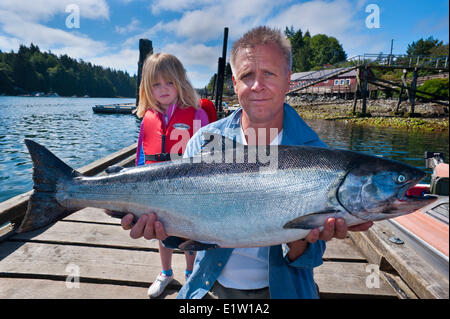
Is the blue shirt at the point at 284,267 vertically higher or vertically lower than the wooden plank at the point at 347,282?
Answer: higher

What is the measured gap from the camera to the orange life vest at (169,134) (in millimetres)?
3873

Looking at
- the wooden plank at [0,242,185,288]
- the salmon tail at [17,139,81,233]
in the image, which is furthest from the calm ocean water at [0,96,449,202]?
the salmon tail at [17,139,81,233]

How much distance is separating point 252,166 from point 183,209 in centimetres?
65

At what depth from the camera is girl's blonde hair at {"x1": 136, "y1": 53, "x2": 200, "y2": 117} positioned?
11.7ft

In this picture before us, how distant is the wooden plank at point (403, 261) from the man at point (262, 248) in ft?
2.96

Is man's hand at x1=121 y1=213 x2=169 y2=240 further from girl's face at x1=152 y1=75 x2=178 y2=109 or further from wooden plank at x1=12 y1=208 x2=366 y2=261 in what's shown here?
girl's face at x1=152 y1=75 x2=178 y2=109

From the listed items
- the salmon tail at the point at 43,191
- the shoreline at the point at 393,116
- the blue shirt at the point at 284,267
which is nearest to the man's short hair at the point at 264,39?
the blue shirt at the point at 284,267

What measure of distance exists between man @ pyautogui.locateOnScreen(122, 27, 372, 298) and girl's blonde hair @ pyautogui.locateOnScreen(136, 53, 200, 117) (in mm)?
1383

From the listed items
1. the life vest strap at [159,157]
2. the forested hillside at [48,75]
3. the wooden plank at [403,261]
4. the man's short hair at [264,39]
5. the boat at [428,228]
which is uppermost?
the forested hillside at [48,75]

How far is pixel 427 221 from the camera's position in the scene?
120 inches

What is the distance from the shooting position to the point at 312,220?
189 centimetres

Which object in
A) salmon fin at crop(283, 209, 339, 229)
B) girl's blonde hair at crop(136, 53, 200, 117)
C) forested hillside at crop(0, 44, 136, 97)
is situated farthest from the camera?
forested hillside at crop(0, 44, 136, 97)

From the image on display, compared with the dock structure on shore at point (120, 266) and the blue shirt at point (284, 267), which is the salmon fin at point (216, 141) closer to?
the blue shirt at point (284, 267)
